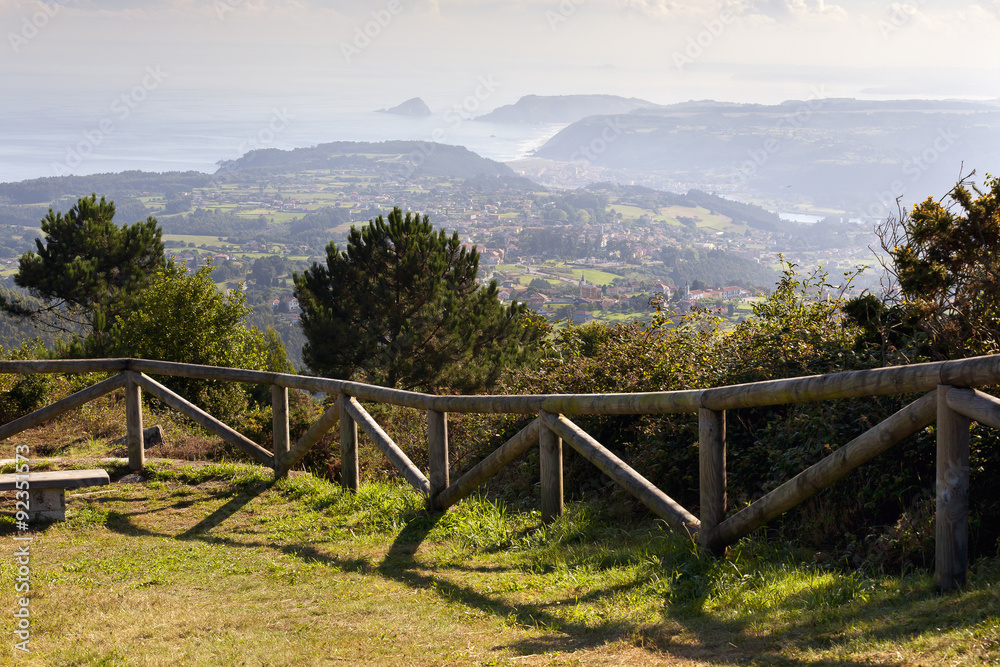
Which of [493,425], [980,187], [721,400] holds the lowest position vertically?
[493,425]

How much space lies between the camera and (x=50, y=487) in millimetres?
3924

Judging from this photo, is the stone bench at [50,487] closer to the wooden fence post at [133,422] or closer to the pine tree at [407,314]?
the wooden fence post at [133,422]

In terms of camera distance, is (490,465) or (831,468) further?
(490,465)

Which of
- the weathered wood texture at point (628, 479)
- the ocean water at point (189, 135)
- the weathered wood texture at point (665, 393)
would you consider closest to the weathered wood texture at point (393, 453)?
the weathered wood texture at point (665, 393)

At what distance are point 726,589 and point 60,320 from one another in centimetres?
2881

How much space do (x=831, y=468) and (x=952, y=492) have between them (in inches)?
15.4

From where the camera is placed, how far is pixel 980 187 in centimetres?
547

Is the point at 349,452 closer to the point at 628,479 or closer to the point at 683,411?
the point at 628,479

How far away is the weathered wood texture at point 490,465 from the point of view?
362cm

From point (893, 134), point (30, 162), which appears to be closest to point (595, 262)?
point (893, 134)

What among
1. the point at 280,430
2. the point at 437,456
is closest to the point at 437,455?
the point at 437,456

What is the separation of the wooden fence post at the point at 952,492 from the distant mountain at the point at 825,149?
75.9 metres

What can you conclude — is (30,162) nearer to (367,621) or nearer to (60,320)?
(60,320)

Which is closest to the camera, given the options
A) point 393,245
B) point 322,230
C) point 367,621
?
point 367,621
